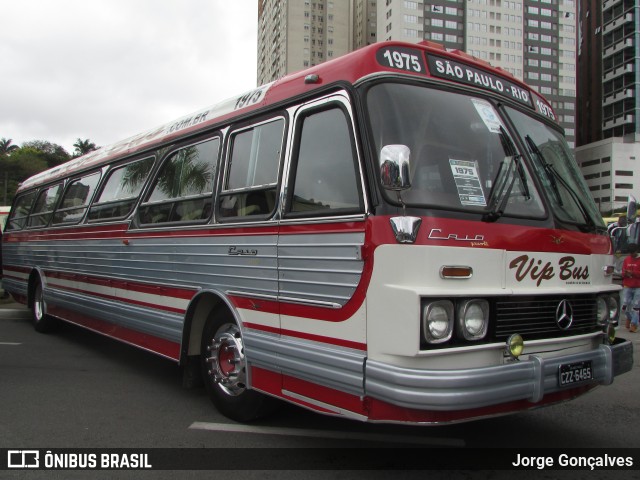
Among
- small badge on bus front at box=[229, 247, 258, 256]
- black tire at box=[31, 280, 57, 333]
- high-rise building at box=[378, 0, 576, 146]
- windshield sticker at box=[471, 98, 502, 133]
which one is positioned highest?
high-rise building at box=[378, 0, 576, 146]

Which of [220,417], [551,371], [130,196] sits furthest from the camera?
[130,196]

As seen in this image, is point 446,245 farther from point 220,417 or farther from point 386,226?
point 220,417

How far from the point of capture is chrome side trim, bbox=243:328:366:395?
336cm

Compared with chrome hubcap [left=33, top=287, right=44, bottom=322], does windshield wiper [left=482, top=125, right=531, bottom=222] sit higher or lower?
higher

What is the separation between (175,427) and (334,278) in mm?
2165

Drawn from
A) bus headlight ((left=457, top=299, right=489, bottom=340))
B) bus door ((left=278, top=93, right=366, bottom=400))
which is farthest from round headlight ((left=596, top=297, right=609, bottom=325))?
bus door ((left=278, top=93, right=366, bottom=400))

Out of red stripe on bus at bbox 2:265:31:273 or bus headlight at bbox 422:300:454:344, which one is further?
red stripe on bus at bbox 2:265:31:273

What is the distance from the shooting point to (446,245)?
320 cm

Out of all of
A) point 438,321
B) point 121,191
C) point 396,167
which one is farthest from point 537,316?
point 121,191

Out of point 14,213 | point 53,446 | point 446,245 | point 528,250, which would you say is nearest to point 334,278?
point 446,245

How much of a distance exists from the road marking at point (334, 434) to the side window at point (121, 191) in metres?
2.87

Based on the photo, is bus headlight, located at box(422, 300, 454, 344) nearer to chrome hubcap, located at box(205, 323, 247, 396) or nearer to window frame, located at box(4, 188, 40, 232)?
chrome hubcap, located at box(205, 323, 247, 396)

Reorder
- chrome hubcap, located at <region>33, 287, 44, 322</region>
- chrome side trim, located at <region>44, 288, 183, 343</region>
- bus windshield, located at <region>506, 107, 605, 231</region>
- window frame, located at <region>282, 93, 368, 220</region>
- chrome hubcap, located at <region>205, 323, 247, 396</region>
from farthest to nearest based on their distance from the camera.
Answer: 1. chrome hubcap, located at <region>33, 287, 44, 322</region>
2. chrome side trim, located at <region>44, 288, 183, 343</region>
3. chrome hubcap, located at <region>205, 323, 247, 396</region>
4. bus windshield, located at <region>506, 107, 605, 231</region>
5. window frame, located at <region>282, 93, 368, 220</region>

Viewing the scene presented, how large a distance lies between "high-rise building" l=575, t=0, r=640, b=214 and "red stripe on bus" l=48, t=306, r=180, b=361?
8103 cm
